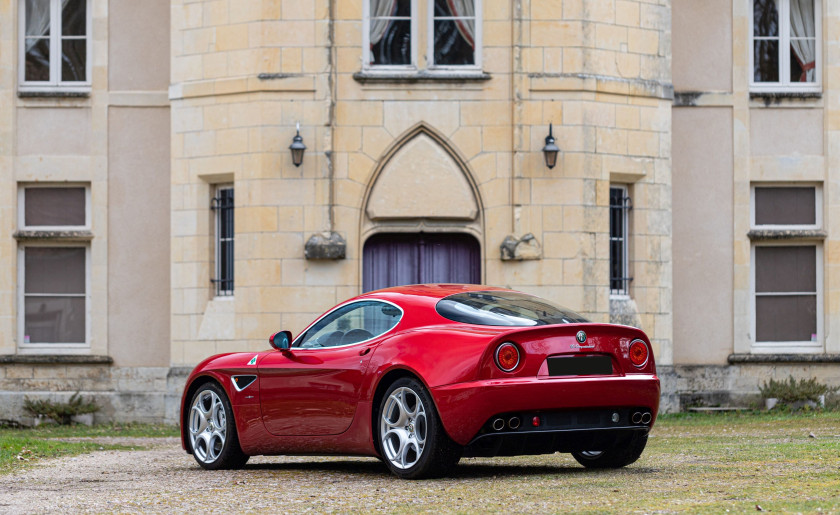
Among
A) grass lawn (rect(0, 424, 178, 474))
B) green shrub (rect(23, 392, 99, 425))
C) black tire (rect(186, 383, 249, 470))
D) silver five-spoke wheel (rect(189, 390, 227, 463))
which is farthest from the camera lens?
green shrub (rect(23, 392, 99, 425))

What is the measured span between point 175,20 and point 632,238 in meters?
6.73

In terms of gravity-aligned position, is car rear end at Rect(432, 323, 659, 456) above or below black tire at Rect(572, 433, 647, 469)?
above

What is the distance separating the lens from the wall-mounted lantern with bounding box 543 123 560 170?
1698 cm

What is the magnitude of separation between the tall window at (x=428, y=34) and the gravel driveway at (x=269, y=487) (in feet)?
24.4

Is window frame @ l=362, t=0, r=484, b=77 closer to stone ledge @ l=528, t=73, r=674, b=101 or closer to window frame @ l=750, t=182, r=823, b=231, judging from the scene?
stone ledge @ l=528, t=73, r=674, b=101

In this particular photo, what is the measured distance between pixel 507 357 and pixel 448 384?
0.39 m

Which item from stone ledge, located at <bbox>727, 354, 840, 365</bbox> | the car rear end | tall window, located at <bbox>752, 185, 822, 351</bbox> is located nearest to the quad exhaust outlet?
the car rear end

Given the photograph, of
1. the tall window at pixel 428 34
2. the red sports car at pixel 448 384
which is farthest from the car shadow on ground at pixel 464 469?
the tall window at pixel 428 34

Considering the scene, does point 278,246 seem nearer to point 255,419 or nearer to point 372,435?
point 255,419

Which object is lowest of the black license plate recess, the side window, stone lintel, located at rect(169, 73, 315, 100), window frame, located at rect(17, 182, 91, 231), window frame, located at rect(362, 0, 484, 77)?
the black license plate recess

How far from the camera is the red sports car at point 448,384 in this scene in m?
8.23

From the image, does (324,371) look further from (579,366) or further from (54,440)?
(54,440)

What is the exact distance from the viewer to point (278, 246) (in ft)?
56.4

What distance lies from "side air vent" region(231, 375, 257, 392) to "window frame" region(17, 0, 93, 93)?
34.6ft
